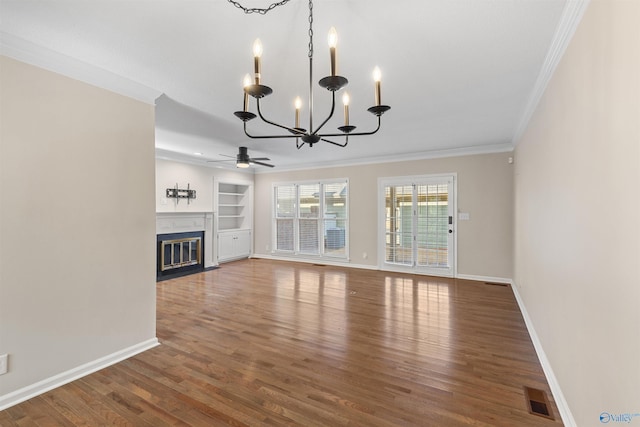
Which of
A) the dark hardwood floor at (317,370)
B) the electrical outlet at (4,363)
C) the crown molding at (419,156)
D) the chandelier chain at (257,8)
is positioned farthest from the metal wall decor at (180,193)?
the chandelier chain at (257,8)

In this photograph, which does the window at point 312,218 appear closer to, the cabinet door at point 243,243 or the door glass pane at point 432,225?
the cabinet door at point 243,243

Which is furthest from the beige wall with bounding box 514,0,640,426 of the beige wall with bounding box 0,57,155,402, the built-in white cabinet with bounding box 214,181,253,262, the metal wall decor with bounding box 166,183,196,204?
A: the built-in white cabinet with bounding box 214,181,253,262

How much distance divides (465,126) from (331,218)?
149 inches

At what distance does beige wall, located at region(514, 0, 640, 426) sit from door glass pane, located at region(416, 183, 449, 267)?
136 inches

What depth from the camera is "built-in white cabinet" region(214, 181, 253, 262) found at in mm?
7478

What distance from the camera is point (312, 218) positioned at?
7.43m

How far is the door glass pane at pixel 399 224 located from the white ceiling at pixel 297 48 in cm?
269

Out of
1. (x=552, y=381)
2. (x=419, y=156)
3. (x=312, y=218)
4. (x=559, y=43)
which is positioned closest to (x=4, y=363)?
(x=552, y=381)

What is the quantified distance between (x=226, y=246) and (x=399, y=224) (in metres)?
4.26

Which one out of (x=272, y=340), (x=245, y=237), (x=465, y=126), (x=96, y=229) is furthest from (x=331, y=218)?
(x=96, y=229)

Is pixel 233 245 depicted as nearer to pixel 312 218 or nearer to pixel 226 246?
pixel 226 246

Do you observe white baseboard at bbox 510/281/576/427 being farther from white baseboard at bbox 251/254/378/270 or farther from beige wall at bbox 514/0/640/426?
white baseboard at bbox 251/254/378/270

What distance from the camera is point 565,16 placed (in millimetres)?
1736

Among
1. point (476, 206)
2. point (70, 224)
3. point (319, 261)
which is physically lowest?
point (319, 261)
